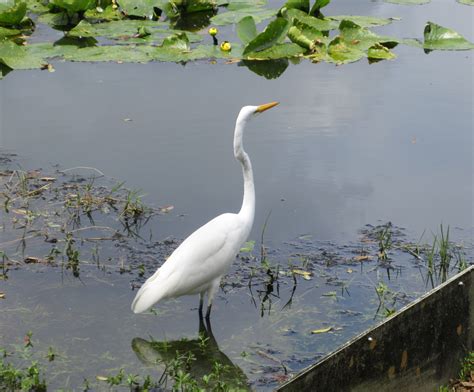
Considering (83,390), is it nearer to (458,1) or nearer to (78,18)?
(78,18)

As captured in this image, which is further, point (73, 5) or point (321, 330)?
point (73, 5)

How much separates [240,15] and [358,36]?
192 centimetres

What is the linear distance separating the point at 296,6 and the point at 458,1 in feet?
10.2

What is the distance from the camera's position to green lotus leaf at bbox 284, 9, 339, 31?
420 inches

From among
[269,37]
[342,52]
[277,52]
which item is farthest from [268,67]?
[342,52]

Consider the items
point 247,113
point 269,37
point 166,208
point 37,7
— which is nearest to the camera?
point 247,113

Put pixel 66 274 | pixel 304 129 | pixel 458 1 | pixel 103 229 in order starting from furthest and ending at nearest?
pixel 458 1 < pixel 304 129 < pixel 103 229 < pixel 66 274

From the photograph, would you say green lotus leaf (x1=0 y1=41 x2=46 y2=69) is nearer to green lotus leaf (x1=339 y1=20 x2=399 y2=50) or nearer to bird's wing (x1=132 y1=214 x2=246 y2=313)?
green lotus leaf (x1=339 y1=20 x2=399 y2=50)

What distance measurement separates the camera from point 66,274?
18.3 ft

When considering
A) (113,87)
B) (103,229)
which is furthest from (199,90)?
(103,229)

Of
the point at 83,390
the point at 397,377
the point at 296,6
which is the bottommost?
the point at 83,390

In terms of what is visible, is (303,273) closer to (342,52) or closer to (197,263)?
(197,263)

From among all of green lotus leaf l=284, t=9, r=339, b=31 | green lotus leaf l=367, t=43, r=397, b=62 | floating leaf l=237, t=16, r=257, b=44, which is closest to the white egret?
floating leaf l=237, t=16, r=257, b=44

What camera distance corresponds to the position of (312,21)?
10.8 meters
